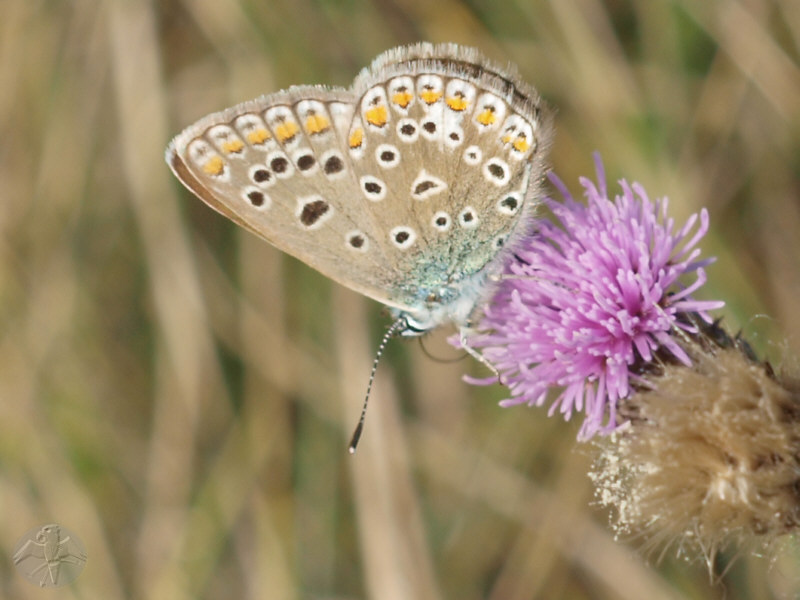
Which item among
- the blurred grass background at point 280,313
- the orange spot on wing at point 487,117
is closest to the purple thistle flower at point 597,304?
the orange spot on wing at point 487,117

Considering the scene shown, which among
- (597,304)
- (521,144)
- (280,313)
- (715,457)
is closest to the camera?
(715,457)

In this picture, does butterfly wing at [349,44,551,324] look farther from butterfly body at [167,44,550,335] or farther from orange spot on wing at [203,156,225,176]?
orange spot on wing at [203,156,225,176]

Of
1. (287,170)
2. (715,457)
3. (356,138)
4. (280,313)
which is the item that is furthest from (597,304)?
(280,313)

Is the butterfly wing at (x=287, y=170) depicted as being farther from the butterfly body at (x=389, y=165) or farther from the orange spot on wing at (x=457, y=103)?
the orange spot on wing at (x=457, y=103)

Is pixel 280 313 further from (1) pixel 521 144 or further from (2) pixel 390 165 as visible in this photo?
(1) pixel 521 144

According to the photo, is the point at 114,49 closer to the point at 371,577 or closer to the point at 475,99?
the point at 475,99

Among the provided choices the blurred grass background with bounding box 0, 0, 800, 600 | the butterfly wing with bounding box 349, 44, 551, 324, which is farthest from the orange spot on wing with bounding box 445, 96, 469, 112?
the blurred grass background with bounding box 0, 0, 800, 600

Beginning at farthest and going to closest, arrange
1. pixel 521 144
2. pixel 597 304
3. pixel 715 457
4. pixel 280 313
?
pixel 280 313
pixel 521 144
pixel 597 304
pixel 715 457
